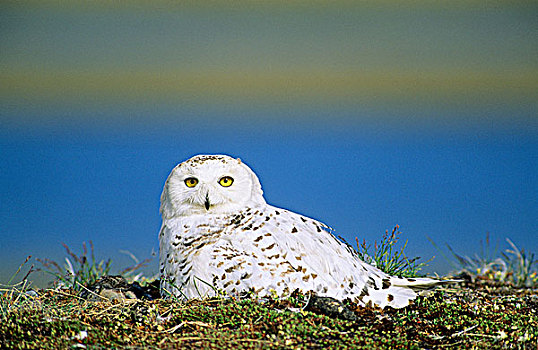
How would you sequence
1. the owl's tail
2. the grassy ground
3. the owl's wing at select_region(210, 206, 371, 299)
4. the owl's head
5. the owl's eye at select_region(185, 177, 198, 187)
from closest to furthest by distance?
the grassy ground → the owl's wing at select_region(210, 206, 371, 299) → the owl's tail → the owl's head → the owl's eye at select_region(185, 177, 198, 187)

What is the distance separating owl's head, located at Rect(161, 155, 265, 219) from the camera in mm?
6281

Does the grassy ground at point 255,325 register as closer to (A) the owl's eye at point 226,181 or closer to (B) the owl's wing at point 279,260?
(B) the owl's wing at point 279,260

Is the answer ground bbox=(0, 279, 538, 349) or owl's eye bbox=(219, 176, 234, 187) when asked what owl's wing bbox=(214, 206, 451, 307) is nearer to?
ground bbox=(0, 279, 538, 349)

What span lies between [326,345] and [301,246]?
1396mm

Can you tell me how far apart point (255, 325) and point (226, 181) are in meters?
1.89

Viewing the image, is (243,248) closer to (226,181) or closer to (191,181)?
(226,181)

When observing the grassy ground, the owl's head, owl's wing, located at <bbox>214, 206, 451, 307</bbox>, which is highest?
the owl's head

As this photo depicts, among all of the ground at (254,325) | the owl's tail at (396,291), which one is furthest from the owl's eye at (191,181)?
the owl's tail at (396,291)

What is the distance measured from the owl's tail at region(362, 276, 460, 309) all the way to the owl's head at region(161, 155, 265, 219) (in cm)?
175

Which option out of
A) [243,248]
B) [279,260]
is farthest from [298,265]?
[243,248]

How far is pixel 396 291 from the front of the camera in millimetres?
6324

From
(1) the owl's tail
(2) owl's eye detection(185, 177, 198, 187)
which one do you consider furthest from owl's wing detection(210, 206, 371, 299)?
(2) owl's eye detection(185, 177, 198, 187)

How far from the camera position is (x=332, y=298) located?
18.7 feet

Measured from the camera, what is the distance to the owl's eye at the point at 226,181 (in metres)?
6.38
